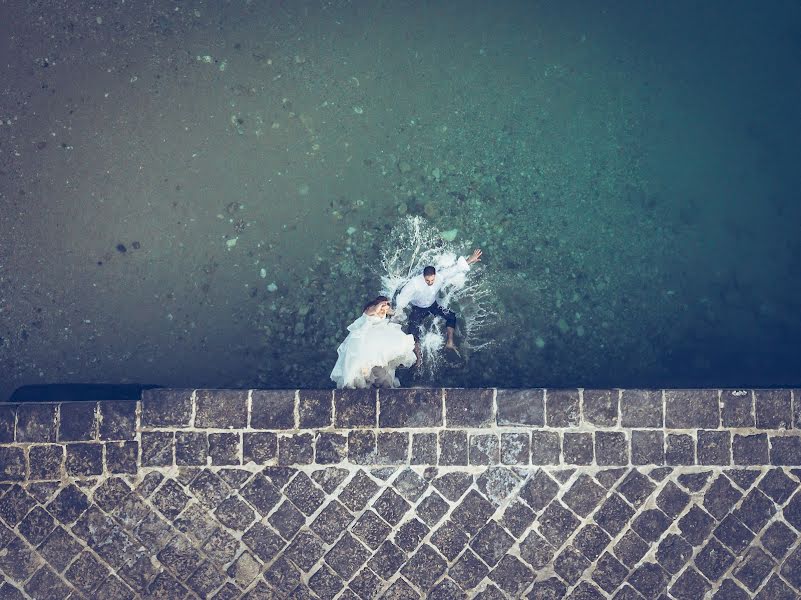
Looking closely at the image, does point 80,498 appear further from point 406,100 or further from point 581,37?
point 581,37

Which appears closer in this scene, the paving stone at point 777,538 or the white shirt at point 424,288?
the paving stone at point 777,538

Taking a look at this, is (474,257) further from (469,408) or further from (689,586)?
(689,586)

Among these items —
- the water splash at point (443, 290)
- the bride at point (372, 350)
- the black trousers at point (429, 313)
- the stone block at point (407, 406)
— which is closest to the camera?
the stone block at point (407, 406)

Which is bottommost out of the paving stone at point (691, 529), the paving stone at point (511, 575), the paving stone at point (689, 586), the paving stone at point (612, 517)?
the paving stone at point (689, 586)

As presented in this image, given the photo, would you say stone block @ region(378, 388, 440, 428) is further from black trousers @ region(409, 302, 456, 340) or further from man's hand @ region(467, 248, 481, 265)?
man's hand @ region(467, 248, 481, 265)

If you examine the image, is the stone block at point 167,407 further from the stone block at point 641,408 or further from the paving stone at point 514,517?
the stone block at point 641,408

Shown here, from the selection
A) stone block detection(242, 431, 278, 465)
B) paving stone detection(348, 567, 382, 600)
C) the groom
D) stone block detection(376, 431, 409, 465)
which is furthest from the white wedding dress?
paving stone detection(348, 567, 382, 600)

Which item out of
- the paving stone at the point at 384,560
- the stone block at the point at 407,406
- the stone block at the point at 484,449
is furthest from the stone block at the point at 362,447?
the stone block at the point at 484,449
